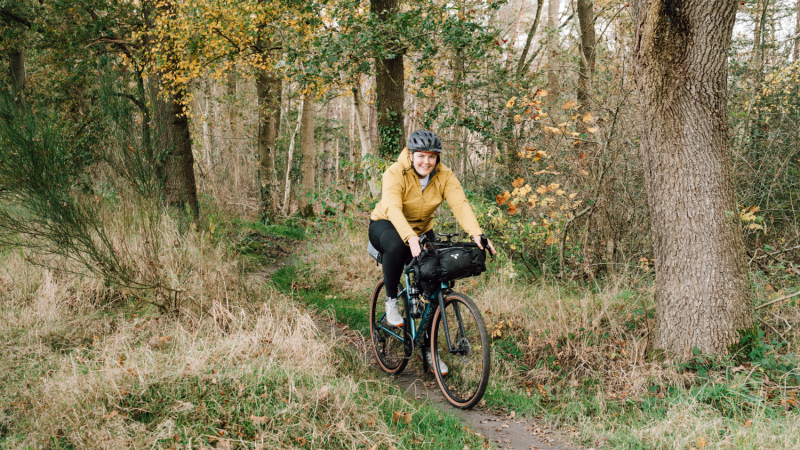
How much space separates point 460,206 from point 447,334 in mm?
1106

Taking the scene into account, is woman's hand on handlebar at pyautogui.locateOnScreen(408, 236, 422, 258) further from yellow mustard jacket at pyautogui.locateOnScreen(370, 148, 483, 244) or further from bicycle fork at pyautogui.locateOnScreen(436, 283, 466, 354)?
bicycle fork at pyautogui.locateOnScreen(436, 283, 466, 354)

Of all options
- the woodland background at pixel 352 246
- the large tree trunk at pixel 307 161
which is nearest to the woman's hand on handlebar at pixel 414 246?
the woodland background at pixel 352 246

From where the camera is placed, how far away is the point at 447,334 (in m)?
4.06

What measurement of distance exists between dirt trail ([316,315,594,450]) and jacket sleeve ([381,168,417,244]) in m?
1.40

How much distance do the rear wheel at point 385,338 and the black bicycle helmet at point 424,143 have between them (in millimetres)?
1452

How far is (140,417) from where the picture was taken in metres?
3.01

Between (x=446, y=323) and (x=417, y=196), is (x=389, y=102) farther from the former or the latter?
(x=446, y=323)

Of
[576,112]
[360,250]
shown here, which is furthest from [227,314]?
[576,112]

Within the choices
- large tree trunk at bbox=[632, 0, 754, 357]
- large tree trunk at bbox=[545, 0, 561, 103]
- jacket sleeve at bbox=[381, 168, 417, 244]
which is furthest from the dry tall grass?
large tree trunk at bbox=[545, 0, 561, 103]

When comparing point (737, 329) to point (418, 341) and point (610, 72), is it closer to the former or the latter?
point (418, 341)

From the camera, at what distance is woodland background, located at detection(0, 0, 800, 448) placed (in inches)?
133

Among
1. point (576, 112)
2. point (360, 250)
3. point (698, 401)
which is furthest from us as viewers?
point (360, 250)

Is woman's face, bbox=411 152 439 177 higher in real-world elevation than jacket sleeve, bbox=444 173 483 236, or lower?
higher

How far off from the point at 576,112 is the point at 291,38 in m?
5.43
